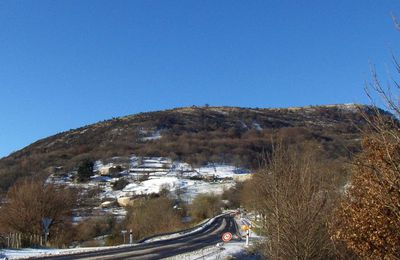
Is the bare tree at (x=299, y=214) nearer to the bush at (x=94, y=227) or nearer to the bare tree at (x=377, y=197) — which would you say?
the bare tree at (x=377, y=197)

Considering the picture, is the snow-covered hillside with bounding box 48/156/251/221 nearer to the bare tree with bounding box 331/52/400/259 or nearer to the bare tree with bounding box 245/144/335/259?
the bare tree with bounding box 245/144/335/259

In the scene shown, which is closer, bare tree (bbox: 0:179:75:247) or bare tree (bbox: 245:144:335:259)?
bare tree (bbox: 245:144:335:259)

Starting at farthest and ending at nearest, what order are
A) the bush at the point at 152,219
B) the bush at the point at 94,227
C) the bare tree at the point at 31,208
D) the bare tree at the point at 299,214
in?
1. the bush at the point at 152,219
2. the bush at the point at 94,227
3. the bare tree at the point at 31,208
4. the bare tree at the point at 299,214

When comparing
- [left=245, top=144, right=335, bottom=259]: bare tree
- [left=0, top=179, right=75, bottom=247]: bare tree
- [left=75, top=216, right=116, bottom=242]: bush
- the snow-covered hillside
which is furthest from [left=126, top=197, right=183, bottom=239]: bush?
[left=245, top=144, right=335, bottom=259]: bare tree

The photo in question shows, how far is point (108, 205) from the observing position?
101 meters

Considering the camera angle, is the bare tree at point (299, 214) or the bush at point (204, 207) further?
the bush at point (204, 207)

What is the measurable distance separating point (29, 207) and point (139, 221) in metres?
24.7

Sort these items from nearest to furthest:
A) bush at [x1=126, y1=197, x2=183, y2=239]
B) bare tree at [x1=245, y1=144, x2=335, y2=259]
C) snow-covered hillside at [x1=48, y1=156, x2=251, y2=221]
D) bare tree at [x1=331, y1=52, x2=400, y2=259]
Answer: bare tree at [x1=331, y1=52, x2=400, y2=259], bare tree at [x1=245, y1=144, x2=335, y2=259], bush at [x1=126, y1=197, x2=183, y2=239], snow-covered hillside at [x1=48, y1=156, x2=251, y2=221]

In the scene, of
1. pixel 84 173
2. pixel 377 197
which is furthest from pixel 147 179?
pixel 377 197

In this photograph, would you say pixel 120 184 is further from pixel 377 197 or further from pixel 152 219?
pixel 377 197

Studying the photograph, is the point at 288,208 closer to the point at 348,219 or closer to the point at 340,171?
the point at 348,219

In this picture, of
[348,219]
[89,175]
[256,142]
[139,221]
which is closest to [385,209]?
[348,219]

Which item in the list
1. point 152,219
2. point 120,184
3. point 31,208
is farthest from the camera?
point 120,184

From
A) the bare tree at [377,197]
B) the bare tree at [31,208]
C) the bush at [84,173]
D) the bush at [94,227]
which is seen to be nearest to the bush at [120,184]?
the bush at [84,173]
